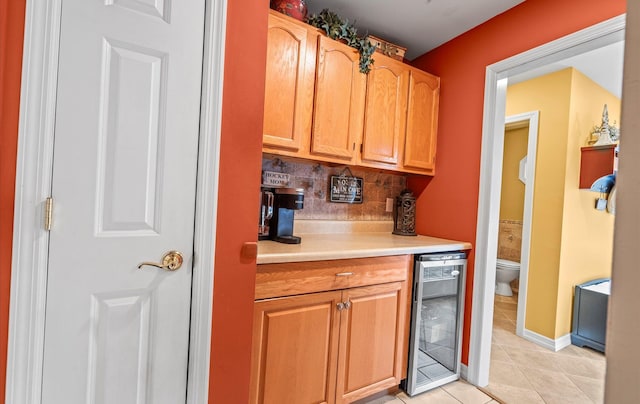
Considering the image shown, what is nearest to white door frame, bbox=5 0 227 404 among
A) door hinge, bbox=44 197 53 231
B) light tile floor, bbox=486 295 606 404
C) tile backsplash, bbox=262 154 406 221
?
door hinge, bbox=44 197 53 231

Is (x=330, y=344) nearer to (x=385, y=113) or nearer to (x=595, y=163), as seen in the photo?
(x=385, y=113)

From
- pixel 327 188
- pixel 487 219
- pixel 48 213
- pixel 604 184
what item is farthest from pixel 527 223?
pixel 48 213

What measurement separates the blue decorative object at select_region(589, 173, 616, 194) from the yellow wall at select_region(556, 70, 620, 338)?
0.41 feet

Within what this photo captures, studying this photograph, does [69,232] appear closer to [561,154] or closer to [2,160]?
[2,160]

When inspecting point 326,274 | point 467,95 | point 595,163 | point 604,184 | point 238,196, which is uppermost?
point 467,95

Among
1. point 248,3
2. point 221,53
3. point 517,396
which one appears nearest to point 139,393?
point 221,53

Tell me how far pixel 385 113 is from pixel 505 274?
111 inches

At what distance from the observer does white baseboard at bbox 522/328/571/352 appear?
259 centimetres

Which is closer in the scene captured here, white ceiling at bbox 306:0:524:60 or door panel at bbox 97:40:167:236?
door panel at bbox 97:40:167:236

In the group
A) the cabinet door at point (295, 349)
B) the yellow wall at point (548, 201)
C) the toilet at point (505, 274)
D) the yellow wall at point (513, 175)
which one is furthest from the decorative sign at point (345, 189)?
the yellow wall at point (513, 175)

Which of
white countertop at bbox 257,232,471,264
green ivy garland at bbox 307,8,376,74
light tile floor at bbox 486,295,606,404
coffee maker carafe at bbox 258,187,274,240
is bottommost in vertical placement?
light tile floor at bbox 486,295,606,404

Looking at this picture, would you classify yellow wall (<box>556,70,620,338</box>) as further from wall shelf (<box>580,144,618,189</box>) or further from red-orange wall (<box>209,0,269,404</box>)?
red-orange wall (<box>209,0,269,404</box>)

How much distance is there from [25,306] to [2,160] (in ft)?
1.42

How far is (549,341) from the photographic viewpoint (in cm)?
262
